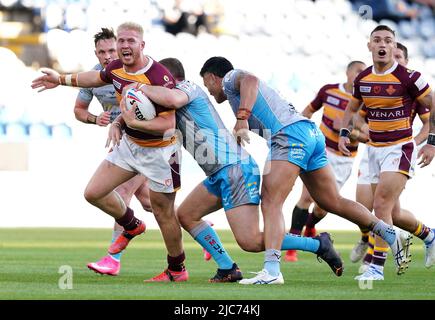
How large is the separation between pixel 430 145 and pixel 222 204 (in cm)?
220

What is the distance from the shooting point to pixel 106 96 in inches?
432

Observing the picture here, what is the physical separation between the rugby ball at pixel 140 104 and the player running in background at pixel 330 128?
4258 millimetres

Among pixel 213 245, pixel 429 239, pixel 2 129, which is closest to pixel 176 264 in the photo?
pixel 213 245

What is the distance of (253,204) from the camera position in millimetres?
8961

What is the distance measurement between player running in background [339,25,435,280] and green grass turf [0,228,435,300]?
0.67m

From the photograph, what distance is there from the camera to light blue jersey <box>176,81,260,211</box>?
8.92 meters

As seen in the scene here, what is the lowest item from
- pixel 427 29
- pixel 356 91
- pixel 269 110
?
pixel 269 110

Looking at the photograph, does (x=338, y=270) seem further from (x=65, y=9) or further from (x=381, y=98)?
(x=65, y=9)

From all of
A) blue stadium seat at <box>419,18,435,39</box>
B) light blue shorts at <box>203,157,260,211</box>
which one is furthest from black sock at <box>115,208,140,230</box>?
blue stadium seat at <box>419,18,435,39</box>

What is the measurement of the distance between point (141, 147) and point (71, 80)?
0.96 metres

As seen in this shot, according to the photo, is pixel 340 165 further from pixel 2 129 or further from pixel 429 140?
pixel 2 129

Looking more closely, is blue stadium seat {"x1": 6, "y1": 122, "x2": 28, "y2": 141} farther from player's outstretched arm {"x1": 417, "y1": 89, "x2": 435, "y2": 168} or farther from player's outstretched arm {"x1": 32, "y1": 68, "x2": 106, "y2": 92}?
player's outstretched arm {"x1": 417, "y1": 89, "x2": 435, "y2": 168}

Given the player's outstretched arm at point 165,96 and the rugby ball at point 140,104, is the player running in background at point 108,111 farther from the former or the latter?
the player's outstretched arm at point 165,96
